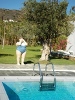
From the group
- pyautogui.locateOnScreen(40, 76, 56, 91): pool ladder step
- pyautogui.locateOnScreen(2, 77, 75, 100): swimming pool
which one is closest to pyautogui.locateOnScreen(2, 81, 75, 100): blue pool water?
pyautogui.locateOnScreen(2, 77, 75, 100): swimming pool

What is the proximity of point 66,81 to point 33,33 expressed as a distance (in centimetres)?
661

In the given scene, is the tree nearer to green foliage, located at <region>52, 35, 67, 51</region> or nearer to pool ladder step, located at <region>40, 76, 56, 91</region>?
pool ladder step, located at <region>40, 76, 56, 91</region>

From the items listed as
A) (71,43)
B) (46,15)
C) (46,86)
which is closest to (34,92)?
(46,86)

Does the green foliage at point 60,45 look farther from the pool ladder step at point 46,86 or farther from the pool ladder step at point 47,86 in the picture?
the pool ladder step at point 46,86

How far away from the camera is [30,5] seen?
16.9 m

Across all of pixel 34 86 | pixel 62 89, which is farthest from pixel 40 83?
pixel 62 89

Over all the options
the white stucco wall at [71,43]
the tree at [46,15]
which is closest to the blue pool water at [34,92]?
the tree at [46,15]

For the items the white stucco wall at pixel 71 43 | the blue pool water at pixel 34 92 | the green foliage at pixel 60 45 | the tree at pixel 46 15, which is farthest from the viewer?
the green foliage at pixel 60 45

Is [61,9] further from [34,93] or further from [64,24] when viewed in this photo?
[34,93]

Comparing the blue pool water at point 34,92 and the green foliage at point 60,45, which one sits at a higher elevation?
the green foliage at point 60,45

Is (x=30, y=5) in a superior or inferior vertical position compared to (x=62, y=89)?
superior

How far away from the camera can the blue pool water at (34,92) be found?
940 centimetres

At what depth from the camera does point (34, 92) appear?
9844mm

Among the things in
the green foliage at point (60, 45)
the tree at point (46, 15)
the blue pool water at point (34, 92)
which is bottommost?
the blue pool water at point (34, 92)
